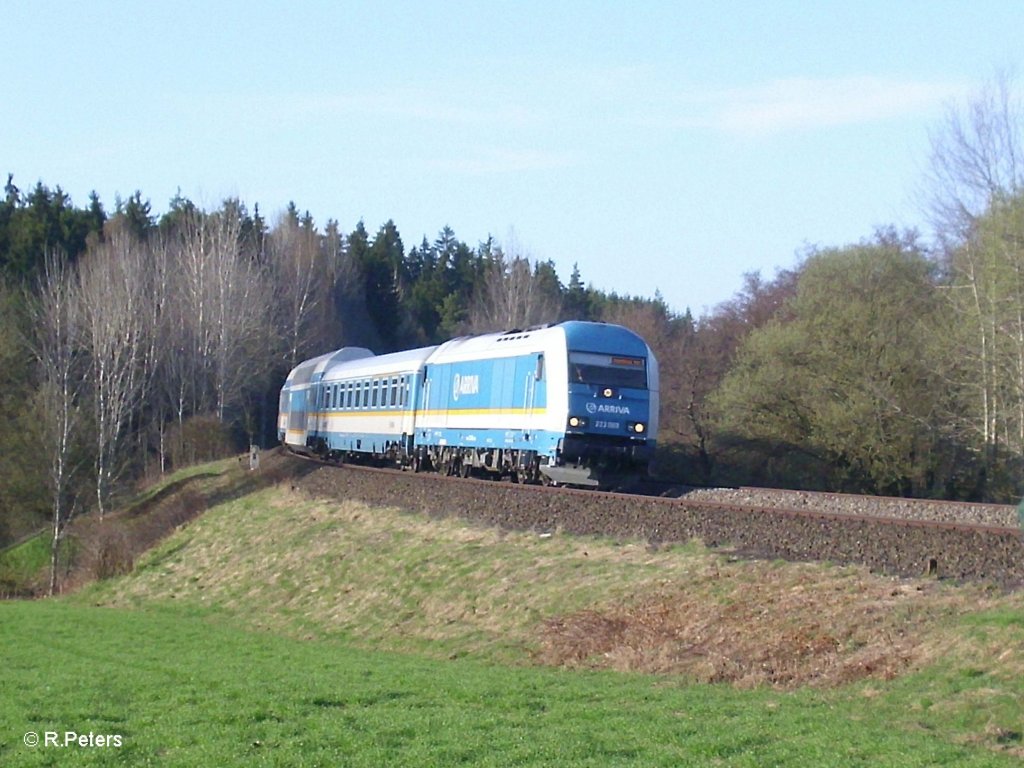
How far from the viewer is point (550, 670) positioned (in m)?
13.2

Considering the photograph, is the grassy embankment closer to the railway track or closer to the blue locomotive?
the railway track

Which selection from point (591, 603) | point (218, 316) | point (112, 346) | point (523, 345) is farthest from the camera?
point (218, 316)

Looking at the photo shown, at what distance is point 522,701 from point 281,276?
2542 inches

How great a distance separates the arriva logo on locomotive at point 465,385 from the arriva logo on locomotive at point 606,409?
15.1 ft

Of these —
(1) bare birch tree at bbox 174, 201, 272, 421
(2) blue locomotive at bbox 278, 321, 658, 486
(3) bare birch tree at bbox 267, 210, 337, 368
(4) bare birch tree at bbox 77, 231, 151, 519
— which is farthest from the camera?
(3) bare birch tree at bbox 267, 210, 337, 368

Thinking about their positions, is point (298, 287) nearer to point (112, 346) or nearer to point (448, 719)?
point (112, 346)

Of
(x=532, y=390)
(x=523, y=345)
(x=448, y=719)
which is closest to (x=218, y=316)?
(x=523, y=345)

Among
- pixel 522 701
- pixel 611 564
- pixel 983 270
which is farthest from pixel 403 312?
pixel 522 701

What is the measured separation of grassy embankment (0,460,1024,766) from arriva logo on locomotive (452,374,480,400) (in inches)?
244

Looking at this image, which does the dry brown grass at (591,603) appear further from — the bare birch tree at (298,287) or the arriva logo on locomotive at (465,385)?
the bare birch tree at (298,287)

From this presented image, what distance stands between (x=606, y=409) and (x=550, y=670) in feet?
34.9

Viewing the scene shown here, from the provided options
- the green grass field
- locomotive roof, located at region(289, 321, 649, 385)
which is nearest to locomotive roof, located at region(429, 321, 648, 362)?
locomotive roof, located at region(289, 321, 649, 385)

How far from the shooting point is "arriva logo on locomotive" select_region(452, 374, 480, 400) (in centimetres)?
2747

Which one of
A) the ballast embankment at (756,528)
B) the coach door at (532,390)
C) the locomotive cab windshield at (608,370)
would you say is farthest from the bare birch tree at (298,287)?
the ballast embankment at (756,528)
